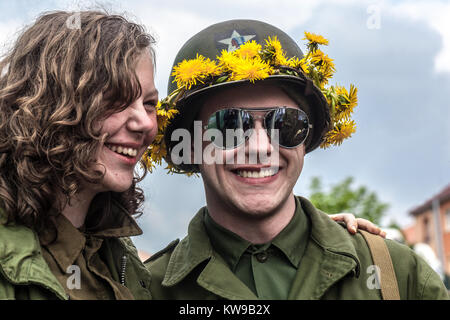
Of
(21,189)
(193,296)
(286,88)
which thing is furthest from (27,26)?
(193,296)

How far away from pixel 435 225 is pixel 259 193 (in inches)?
1466

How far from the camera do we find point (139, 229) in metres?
3.47

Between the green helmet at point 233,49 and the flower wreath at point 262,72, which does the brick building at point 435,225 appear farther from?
the green helmet at point 233,49

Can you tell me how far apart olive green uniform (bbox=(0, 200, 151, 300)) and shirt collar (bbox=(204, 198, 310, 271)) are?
48 centimetres

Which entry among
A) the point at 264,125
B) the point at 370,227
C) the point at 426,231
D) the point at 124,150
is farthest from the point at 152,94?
the point at 426,231

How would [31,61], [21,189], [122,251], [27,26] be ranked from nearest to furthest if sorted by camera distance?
[21,189] < [31,61] < [27,26] < [122,251]

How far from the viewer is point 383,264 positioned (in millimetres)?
3168

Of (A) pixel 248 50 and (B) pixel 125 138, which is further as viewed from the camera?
(A) pixel 248 50

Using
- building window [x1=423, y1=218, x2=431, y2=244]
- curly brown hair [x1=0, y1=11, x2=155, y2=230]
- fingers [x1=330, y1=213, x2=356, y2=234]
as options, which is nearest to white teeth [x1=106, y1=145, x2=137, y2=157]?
curly brown hair [x1=0, y1=11, x2=155, y2=230]

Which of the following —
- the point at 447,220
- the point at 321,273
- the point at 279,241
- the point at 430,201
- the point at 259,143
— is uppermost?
the point at 259,143

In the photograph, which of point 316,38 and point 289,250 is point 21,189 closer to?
point 289,250

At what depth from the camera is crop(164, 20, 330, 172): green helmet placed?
3.49m

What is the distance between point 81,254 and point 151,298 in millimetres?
540

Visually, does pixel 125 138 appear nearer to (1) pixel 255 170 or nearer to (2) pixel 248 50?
(1) pixel 255 170
